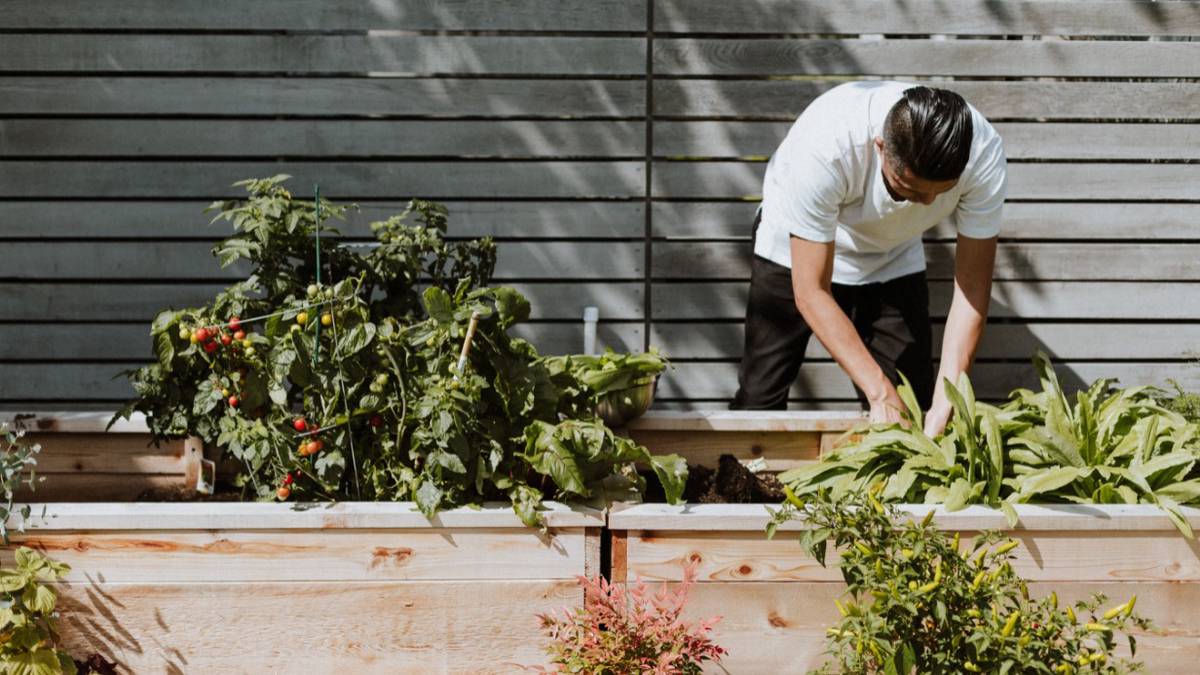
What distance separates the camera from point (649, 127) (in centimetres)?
423

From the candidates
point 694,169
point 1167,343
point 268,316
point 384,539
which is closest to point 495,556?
point 384,539

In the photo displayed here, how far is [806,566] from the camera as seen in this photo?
2629 mm

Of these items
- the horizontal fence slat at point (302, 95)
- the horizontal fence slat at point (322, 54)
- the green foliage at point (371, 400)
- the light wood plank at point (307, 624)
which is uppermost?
the horizontal fence slat at point (322, 54)

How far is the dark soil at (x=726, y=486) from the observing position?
3.23 metres

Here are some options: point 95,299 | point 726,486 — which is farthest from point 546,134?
point 95,299

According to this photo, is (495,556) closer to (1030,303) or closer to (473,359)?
(473,359)

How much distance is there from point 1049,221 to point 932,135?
184 cm

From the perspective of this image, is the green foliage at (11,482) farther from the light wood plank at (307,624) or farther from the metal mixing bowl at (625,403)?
the metal mixing bowl at (625,403)

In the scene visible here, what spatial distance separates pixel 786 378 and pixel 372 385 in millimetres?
1765

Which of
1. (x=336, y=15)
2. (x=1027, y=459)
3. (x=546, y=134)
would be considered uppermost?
(x=336, y=15)

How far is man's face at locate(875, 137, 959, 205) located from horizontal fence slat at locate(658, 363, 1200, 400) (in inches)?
56.5

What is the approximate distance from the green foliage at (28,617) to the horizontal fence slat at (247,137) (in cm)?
209

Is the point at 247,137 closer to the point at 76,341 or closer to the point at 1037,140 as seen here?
the point at 76,341

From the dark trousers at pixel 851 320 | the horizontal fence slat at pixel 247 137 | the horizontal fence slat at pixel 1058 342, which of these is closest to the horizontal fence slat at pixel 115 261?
the horizontal fence slat at pixel 247 137
